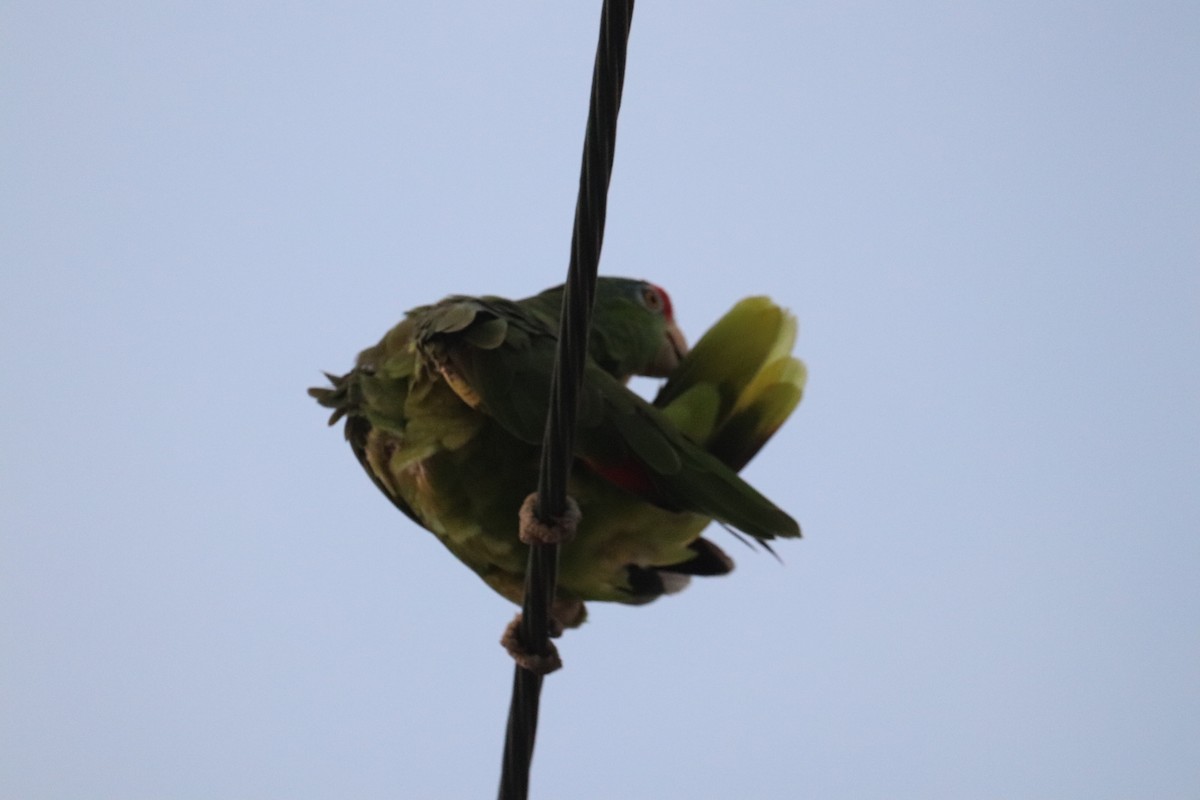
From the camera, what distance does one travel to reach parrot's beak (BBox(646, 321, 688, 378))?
3330 mm

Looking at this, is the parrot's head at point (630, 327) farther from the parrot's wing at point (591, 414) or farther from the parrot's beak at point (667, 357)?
the parrot's wing at point (591, 414)

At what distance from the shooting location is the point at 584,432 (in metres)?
2.53

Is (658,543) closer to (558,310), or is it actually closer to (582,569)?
(582,569)

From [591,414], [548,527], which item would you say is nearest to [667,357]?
[591,414]

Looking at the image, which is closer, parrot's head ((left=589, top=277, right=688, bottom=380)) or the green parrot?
the green parrot

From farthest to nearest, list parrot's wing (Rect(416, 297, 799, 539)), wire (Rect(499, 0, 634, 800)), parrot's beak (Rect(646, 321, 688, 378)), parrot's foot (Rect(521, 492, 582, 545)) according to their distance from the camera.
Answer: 1. parrot's beak (Rect(646, 321, 688, 378))
2. parrot's wing (Rect(416, 297, 799, 539))
3. parrot's foot (Rect(521, 492, 582, 545))
4. wire (Rect(499, 0, 634, 800))

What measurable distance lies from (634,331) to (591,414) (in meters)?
0.77

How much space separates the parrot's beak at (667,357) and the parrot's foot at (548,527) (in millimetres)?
1123

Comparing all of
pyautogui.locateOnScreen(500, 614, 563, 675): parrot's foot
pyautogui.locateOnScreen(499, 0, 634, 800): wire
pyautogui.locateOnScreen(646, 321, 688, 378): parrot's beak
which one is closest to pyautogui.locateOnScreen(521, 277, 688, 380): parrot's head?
pyautogui.locateOnScreen(646, 321, 688, 378): parrot's beak

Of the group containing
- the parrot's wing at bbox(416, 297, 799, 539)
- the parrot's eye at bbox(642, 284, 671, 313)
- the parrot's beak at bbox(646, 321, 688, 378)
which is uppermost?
the parrot's eye at bbox(642, 284, 671, 313)

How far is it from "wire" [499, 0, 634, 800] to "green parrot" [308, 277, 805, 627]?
56cm

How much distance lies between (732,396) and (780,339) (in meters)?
0.19

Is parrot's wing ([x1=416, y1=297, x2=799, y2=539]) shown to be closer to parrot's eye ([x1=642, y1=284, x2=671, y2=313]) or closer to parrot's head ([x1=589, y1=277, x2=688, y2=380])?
parrot's head ([x1=589, y1=277, x2=688, y2=380])

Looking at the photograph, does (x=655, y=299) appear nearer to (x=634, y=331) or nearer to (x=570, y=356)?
(x=634, y=331)
